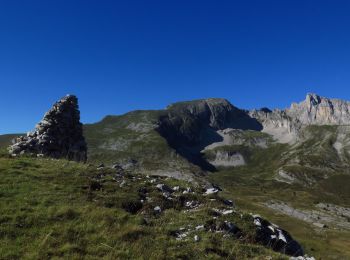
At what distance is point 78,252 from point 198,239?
525cm

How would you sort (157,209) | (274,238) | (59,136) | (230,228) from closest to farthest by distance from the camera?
1. (230,228)
2. (274,238)
3. (157,209)
4. (59,136)

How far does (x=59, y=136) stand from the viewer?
49062mm

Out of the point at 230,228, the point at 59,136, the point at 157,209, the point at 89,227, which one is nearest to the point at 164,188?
the point at 157,209

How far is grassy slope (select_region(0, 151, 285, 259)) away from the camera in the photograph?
14812 millimetres

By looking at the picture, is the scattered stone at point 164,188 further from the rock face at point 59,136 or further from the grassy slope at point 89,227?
the rock face at point 59,136

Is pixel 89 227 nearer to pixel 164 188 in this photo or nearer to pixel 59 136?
pixel 164 188

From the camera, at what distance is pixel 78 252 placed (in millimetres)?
14594

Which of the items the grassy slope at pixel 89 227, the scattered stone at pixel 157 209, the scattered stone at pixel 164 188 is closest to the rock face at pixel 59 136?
the grassy slope at pixel 89 227

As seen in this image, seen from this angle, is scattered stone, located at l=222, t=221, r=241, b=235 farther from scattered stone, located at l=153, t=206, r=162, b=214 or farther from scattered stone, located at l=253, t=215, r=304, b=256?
scattered stone, located at l=153, t=206, r=162, b=214

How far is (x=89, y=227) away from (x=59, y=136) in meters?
34.0

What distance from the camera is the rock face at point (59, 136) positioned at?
44.4 meters

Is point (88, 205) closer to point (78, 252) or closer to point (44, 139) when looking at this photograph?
point (78, 252)

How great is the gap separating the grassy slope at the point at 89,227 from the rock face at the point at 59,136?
20.5 metres

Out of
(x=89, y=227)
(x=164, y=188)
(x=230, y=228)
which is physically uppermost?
(x=164, y=188)
